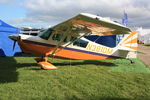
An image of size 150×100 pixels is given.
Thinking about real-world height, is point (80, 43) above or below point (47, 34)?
Answer: below

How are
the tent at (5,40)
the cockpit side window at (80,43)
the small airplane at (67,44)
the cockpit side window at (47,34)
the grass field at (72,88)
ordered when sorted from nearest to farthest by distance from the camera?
the grass field at (72,88) → the small airplane at (67,44) → the cockpit side window at (47,34) → the cockpit side window at (80,43) → the tent at (5,40)

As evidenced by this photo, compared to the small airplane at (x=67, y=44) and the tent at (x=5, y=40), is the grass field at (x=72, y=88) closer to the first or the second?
the small airplane at (x=67, y=44)

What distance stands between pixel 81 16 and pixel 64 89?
2470 mm

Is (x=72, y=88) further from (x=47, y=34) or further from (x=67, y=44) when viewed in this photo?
(x=47, y=34)

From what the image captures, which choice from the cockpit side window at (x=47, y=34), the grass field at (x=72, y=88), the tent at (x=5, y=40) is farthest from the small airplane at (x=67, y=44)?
the tent at (x=5, y=40)

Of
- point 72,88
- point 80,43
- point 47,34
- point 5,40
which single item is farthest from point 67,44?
point 5,40

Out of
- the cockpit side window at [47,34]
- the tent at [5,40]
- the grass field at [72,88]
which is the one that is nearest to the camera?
the grass field at [72,88]

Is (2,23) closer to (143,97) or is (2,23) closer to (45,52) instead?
(45,52)

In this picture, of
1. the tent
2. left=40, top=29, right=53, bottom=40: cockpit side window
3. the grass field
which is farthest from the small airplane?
the tent

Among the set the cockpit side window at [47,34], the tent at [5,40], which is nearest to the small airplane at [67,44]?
the cockpit side window at [47,34]

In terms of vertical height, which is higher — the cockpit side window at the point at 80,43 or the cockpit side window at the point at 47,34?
the cockpit side window at the point at 47,34

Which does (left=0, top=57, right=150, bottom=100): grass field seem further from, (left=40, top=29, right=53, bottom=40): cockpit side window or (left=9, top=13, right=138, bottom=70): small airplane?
(left=40, top=29, right=53, bottom=40): cockpit side window

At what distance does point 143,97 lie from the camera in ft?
14.2

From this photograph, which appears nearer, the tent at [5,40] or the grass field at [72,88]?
the grass field at [72,88]
